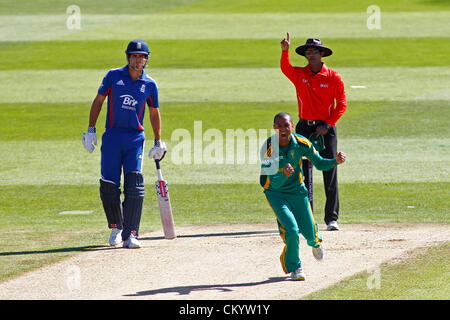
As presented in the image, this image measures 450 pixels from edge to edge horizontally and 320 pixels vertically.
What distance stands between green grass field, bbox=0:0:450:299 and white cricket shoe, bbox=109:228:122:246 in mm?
245

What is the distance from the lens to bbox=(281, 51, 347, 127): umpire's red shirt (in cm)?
1005

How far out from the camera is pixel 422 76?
898 inches

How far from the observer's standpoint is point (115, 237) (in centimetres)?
945

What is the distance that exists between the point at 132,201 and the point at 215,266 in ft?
4.73

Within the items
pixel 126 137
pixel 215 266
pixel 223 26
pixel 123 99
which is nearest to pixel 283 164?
pixel 215 266

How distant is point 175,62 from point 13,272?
56.8 feet

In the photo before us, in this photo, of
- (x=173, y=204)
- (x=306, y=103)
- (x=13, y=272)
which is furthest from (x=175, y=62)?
(x=13, y=272)

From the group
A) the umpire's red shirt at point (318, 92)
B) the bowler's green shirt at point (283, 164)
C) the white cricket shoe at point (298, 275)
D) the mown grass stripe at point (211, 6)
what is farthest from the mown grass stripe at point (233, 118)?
the mown grass stripe at point (211, 6)

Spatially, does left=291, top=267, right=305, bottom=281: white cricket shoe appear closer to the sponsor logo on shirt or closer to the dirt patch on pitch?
the dirt patch on pitch

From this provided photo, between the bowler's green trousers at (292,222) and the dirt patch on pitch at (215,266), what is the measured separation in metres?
0.21

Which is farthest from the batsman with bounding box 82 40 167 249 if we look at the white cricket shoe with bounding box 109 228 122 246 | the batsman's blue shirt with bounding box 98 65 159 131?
the white cricket shoe with bounding box 109 228 122 246

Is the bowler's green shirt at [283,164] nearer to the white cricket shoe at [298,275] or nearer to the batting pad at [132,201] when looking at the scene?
the white cricket shoe at [298,275]

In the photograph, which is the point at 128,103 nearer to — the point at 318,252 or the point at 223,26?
the point at 318,252
